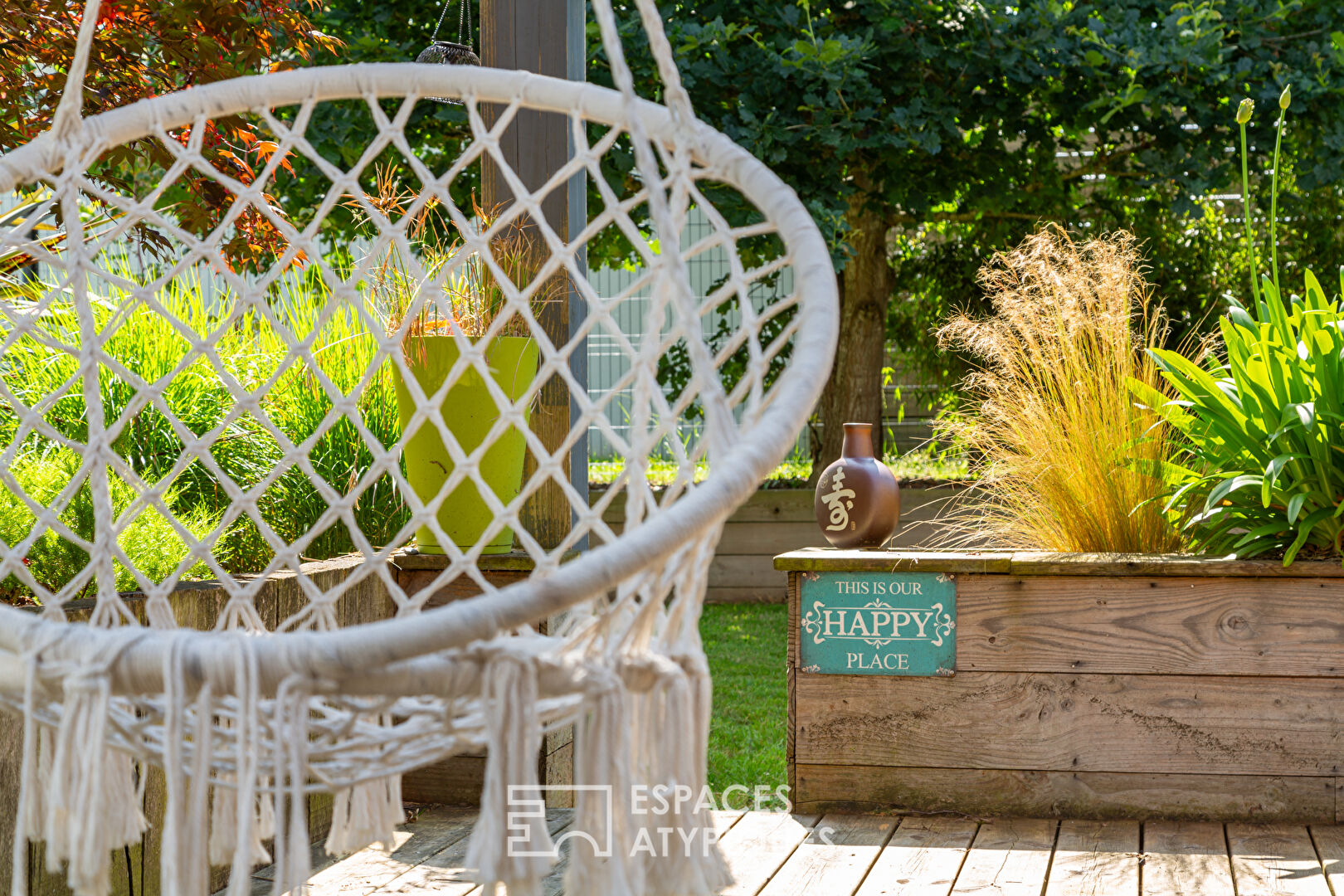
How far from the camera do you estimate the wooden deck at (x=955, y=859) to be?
1933mm

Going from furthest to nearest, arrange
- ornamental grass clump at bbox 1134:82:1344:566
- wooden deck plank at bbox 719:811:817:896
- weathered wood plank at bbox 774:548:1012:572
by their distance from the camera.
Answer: weathered wood plank at bbox 774:548:1012:572 → ornamental grass clump at bbox 1134:82:1344:566 → wooden deck plank at bbox 719:811:817:896

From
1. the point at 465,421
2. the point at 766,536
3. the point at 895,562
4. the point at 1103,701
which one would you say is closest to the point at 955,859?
the point at 1103,701

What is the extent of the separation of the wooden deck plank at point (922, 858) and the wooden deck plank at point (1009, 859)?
0.9 inches

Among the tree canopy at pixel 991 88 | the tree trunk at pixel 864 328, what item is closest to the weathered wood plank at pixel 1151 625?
the tree canopy at pixel 991 88

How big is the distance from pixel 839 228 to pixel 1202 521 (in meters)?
2.32

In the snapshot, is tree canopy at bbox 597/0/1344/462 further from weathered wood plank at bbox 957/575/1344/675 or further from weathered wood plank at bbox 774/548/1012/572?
weathered wood plank at bbox 957/575/1344/675

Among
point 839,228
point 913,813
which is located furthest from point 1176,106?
point 913,813

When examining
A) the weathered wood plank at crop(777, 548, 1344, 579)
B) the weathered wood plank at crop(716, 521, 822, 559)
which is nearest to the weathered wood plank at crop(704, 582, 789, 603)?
the weathered wood plank at crop(716, 521, 822, 559)

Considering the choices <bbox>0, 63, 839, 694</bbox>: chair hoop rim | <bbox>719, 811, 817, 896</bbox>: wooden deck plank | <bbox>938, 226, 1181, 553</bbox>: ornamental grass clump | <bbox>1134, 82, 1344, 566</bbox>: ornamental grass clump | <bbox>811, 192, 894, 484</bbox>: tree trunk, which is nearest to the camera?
<bbox>0, 63, 839, 694</bbox>: chair hoop rim

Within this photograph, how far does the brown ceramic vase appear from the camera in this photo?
2.59 meters

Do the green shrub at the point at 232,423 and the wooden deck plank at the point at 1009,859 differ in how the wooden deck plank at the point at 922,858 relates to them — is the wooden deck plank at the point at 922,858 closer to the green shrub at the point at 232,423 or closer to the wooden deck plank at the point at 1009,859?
the wooden deck plank at the point at 1009,859

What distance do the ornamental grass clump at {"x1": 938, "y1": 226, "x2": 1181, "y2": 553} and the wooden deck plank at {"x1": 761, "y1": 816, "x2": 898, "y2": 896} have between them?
691 mm

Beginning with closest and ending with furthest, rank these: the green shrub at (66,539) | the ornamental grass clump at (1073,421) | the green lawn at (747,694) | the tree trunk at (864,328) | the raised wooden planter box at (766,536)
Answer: the green shrub at (66,539)
the ornamental grass clump at (1073,421)
the green lawn at (747,694)
the raised wooden planter box at (766,536)
the tree trunk at (864,328)

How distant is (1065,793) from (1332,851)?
0.45m
